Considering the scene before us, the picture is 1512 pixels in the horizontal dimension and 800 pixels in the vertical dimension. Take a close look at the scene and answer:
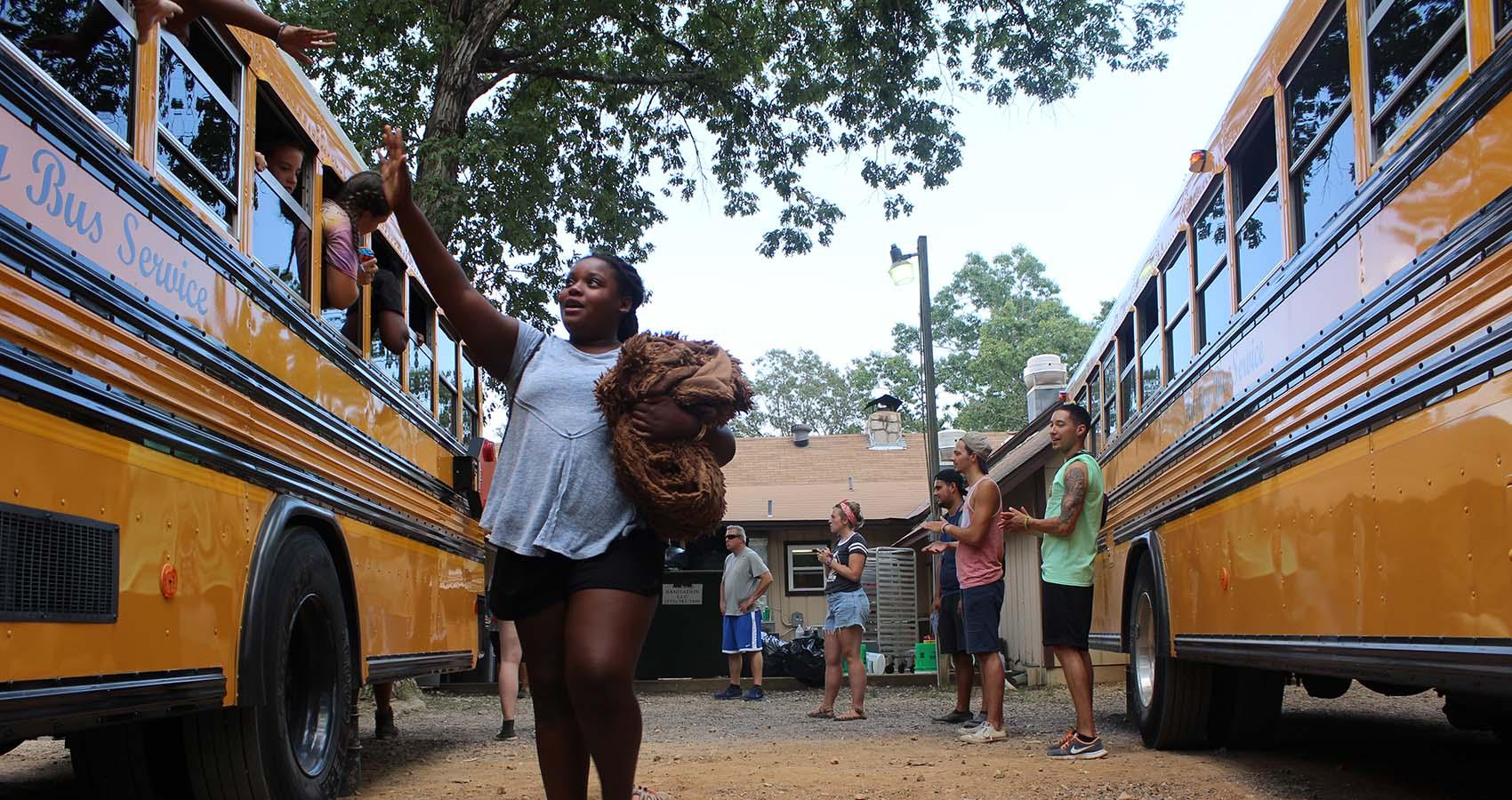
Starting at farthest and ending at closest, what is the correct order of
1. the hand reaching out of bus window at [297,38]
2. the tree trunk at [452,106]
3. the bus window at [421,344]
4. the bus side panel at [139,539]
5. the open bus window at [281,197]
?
the tree trunk at [452,106] → the bus window at [421,344] → the open bus window at [281,197] → the hand reaching out of bus window at [297,38] → the bus side panel at [139,539]

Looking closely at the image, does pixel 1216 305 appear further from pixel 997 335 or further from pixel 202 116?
pixel 997 335

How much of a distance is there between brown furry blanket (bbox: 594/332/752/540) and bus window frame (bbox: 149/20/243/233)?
159cm

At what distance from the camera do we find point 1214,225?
6.55 metres

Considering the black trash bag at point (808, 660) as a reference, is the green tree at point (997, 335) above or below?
above

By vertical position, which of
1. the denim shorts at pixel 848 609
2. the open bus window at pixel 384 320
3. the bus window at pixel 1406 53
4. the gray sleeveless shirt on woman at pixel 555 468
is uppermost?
the bus window at pixel 1406 53

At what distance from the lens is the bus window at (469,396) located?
9195 millimetres

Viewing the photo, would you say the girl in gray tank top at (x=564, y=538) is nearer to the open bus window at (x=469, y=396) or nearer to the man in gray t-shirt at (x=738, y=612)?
the open bus window at (x=469, y=396)

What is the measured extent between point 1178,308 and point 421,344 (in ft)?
13.8

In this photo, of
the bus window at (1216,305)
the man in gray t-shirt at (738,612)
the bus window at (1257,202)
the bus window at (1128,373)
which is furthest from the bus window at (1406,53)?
the man in gray t-shirt at (738,612)

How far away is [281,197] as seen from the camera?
498 centimetres

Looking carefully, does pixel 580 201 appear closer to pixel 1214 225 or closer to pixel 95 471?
pixel 1214 225

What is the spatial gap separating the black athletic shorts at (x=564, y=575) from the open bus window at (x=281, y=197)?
2027 mm

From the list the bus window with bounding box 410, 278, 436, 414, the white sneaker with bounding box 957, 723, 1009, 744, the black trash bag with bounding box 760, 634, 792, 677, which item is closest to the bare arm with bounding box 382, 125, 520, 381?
the bus window with bounding box 410, 278, 436, 414

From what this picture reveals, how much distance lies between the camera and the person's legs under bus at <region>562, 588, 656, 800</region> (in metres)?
3.03
